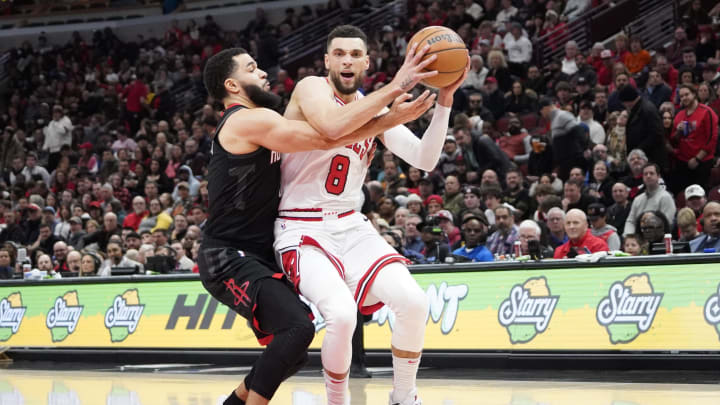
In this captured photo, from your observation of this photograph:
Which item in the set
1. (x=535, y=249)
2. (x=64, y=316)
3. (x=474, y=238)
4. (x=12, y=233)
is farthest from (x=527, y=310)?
(x=12, y=233)

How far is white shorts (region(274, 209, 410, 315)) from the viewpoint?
5367 millimetres

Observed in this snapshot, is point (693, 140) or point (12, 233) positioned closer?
point (693, 140)

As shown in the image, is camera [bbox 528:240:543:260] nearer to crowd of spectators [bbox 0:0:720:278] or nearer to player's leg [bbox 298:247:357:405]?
crowd of spectators [bbox 0:0:720:278]

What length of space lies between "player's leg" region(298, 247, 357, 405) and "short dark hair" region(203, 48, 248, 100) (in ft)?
3.45

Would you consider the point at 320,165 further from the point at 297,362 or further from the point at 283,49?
the point at 283,49

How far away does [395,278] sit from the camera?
5367 mm

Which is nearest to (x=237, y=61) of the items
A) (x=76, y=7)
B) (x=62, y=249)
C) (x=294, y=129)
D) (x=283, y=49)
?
(x=294, y=129)

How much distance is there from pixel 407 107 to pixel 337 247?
1.05 meters

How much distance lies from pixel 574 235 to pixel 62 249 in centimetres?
852

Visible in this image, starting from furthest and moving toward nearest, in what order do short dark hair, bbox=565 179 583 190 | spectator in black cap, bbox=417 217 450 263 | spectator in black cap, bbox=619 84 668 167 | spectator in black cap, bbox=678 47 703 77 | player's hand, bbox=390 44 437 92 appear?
spectator in black cap, bbox=678 47 703 77 → spectator in black cap, bbox=619 84 668 167 → short dark hair, bbox=565 179 583 190 → spectator in black cap, bbox=417 217 450 263 → player's hand, bbox=390 44 437 92

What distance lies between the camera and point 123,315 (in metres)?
11.5

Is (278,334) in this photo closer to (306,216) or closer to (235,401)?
(235,401)

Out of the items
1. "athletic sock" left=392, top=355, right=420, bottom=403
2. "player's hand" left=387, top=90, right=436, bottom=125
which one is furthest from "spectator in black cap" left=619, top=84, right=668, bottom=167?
"player's hand" left=387, top=90, right=436, bottom=125

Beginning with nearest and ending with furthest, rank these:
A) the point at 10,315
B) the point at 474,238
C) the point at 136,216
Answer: the point at 474,238 < the point at 10,315 < the point at 136,216
